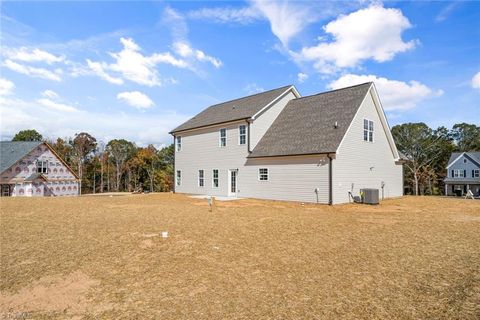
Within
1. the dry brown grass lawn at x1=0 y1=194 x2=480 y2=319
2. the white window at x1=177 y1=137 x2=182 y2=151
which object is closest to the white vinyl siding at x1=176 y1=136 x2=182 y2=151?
the white window at x1=177 y1=137 x2=182 y2=151

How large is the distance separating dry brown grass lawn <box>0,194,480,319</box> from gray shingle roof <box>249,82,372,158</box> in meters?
8.27

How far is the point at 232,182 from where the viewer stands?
74.7 feet

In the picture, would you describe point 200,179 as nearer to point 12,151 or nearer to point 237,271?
point 237,271

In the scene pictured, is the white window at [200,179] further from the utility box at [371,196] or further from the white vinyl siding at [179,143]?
the utility box at [371,196]

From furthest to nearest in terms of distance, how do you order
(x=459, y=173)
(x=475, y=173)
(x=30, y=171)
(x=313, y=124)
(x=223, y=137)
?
(x=459, y=173)
(x=475, y=173)
(x=30, y=171)
(x=223, y=137)
(x=313, y=124)

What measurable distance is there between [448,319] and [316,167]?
13.7 metres

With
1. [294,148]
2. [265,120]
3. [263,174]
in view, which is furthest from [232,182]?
[294,148]

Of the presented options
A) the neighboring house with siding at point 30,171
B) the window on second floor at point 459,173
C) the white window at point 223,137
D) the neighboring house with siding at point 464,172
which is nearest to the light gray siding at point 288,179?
the white window at point 223,137

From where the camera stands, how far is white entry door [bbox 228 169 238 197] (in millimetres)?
22484

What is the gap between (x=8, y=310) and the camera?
4.11 m

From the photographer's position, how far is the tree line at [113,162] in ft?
172

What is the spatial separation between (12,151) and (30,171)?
299 centimetres

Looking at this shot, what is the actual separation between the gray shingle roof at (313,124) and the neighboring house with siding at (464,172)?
124 feet

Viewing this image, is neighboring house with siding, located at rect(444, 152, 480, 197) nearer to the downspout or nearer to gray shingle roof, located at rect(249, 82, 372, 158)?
gray shingle roof, located at rect(249, 82, 372, 158)
